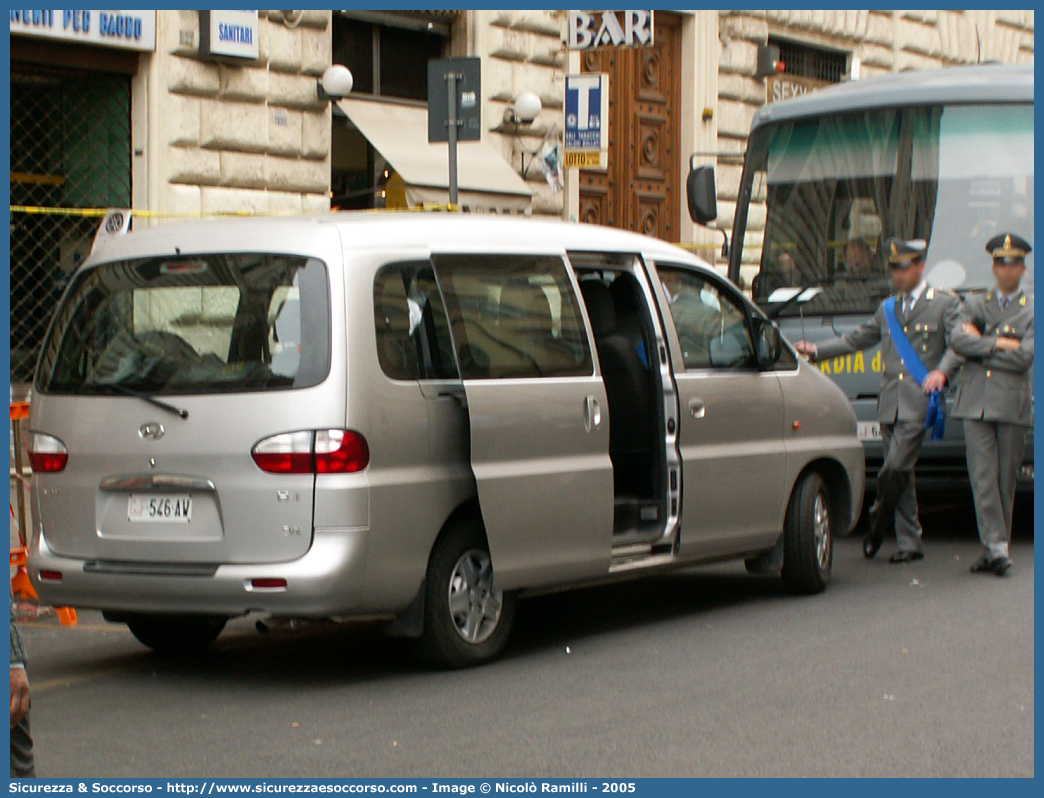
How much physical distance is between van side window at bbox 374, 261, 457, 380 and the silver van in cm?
1

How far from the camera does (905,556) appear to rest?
10836mm

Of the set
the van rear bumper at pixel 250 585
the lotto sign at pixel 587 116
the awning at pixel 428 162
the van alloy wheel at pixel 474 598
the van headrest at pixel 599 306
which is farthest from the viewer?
the lotto sign at pixel 587 116

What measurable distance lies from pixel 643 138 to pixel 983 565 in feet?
38.4

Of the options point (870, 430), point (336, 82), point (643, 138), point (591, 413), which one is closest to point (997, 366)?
point (870, 430)

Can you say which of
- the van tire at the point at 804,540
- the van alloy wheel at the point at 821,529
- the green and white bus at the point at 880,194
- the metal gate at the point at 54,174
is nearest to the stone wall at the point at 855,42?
the green and white bus at the point at 880,194

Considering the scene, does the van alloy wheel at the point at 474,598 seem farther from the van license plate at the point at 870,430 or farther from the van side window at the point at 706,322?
the van license plate at the point at 870,430

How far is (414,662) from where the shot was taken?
7.64m

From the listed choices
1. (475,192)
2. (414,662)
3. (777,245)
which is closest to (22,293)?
(475,192)

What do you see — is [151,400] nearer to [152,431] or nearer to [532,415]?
[152,431]

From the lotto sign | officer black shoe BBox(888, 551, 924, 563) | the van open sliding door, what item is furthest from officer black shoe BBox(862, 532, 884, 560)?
the lotto sign

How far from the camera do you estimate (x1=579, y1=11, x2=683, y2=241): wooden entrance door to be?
67.5 ft

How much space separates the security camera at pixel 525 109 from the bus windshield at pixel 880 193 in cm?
467

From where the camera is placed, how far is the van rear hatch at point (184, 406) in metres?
6.86

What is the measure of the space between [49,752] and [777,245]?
27.4 ft
